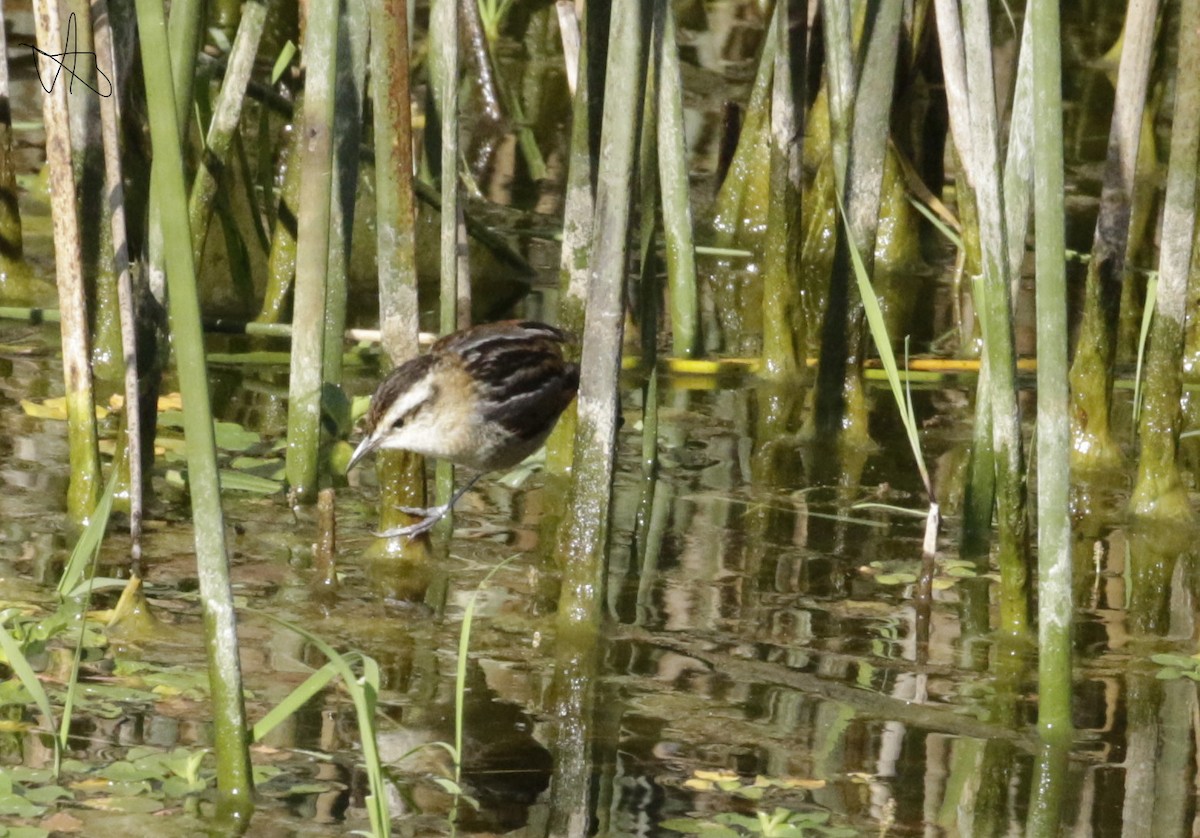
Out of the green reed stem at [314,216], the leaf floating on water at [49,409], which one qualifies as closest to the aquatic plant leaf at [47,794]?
the green reed stem at [314,216]

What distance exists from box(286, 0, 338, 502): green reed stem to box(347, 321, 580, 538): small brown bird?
21cm

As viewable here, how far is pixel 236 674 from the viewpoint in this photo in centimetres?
304

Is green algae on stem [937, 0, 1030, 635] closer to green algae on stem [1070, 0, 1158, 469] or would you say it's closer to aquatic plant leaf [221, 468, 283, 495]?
green algae on stem [1070, 0, 1158, 469]

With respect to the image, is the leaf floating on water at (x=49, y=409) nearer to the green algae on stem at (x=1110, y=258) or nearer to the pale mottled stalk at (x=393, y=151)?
the pale mottled stalk at (x=393, y=151)

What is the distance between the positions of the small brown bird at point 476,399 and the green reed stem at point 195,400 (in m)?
1.44

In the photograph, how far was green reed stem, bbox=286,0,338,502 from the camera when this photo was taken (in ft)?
13.4

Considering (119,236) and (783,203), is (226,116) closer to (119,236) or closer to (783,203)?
(119,236)

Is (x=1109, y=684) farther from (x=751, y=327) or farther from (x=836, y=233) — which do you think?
(x=751, y=327)

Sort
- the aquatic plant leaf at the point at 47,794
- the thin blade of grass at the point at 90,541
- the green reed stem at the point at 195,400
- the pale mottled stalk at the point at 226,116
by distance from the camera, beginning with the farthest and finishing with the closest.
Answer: the pale mottled stalk at the point at 226,116
the thin blade of grass at the point at 90,541
the aquatic plant leaf at the point at 47,794
the green reed stem at the point at 195,400

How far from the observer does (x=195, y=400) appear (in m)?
2.90

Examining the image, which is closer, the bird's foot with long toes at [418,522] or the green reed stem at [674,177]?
the bird's foot with long toes at [418,522]

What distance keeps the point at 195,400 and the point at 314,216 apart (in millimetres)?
1343

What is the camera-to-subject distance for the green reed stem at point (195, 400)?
9.27 ft

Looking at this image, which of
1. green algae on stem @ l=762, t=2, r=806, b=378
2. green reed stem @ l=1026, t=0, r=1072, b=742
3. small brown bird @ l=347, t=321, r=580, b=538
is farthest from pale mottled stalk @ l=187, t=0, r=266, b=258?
green reed stem @ l=1026, t=0, r=1072, b=742
